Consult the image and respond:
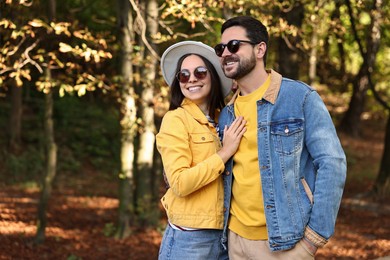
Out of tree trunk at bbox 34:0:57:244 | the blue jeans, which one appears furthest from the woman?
tree trunk at bbox 34:0:57:244

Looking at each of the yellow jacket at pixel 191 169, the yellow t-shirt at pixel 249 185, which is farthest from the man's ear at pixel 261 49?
the yellow jacket at pixel 191 169

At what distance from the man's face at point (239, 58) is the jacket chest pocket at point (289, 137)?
390 mm

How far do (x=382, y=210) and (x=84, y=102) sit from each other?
12.0 meters

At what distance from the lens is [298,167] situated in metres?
3.16

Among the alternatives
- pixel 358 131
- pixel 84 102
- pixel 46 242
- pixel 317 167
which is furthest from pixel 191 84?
pixel 358 131

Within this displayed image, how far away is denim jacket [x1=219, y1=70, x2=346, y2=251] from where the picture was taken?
306cm

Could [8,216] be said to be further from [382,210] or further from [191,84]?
[191,84]

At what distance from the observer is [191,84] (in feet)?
11.6

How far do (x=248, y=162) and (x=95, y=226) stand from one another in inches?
343

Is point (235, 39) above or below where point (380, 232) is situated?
above

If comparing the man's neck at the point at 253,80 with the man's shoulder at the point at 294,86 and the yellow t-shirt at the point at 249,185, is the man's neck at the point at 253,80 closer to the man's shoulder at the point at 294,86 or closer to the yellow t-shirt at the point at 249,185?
the yellow t-shirt at the point at 249,185

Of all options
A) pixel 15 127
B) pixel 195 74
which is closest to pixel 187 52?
pixel 195 74

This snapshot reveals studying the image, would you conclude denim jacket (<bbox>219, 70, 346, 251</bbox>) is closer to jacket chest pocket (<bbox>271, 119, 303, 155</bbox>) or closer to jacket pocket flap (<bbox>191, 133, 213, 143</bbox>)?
jacket chest pocket (<bbox>271, 119, 303, 155</bbox>)

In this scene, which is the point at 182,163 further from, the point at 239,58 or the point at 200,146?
the point at 239,58
